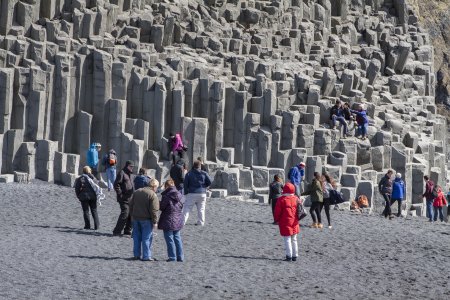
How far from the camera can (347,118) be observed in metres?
44.2

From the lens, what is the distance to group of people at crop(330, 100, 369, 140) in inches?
1725

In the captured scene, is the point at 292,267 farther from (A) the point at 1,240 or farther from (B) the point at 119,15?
(B) the point at 119,15

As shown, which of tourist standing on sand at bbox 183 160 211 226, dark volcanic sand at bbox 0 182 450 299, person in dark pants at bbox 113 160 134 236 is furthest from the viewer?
tourist standing on sand at bbox 183 160 211 226

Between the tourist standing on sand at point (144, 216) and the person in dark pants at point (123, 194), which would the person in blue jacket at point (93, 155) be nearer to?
the person in dark pants at point (123, 194)

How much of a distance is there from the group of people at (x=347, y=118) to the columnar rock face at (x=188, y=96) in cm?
35

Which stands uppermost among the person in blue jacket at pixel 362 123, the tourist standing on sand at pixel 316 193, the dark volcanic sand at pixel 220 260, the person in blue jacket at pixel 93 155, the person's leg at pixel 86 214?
the person in blue jacket at pixel 362 123

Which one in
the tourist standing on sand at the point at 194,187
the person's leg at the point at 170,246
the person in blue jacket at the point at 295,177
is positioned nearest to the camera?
the person's leg at the point at 170,246

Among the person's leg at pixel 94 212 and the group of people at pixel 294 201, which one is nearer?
the group of people at pixel 294 201

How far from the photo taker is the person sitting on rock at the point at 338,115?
43.8 m

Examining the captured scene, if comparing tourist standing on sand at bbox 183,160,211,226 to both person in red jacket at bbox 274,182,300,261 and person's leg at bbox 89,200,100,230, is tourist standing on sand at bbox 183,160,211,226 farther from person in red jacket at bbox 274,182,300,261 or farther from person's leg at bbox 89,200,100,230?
person in red jacket at bbox 274,182,300,261

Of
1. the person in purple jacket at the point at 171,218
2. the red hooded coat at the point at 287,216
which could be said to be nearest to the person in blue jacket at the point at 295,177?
the red hooded coat at the point at 287,216

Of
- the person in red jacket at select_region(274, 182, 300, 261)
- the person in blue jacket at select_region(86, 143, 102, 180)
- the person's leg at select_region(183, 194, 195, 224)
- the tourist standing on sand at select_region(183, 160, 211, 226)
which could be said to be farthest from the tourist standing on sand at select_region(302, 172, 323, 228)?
the person in blue jacket at select_region(86, 143, 102, 180)

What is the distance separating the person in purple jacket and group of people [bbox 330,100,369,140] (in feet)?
58.7

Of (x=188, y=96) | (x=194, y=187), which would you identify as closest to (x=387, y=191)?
(x=188, y=96)
